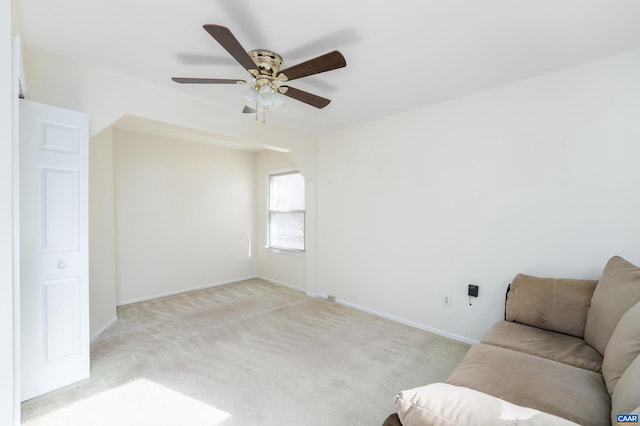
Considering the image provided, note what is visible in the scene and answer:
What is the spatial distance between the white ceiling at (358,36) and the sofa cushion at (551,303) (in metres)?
1.73

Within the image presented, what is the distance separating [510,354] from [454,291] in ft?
4.13

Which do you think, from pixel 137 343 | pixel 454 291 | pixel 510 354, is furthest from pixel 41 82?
pixel 454 291

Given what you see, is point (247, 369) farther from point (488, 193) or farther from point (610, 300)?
point (488, 193)

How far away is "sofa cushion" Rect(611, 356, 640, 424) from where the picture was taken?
0.93 meters

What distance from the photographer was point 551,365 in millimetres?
1543

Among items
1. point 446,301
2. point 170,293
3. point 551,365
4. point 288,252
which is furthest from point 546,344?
point 170,293

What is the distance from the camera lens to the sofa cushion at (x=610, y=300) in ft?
5.11

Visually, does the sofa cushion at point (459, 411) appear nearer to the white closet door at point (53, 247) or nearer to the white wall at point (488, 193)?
the white wall at point (488, 193)

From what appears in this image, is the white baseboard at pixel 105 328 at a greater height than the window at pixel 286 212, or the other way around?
the window at pixel 286 212

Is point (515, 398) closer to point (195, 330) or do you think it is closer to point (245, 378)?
point (245, 378)

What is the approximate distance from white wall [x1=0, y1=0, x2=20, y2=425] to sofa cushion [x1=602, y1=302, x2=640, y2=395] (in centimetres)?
276

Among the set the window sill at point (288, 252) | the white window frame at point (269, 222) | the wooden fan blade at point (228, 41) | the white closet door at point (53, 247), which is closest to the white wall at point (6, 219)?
the white closet door at point (53, 247)

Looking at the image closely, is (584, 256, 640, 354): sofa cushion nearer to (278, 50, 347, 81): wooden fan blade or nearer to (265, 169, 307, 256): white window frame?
(278, 50, 347, 81): wooden fan blade

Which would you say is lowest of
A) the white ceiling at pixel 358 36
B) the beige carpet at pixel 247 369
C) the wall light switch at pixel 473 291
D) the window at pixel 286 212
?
the beige carpet at pixel 247 369
